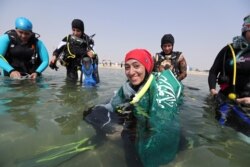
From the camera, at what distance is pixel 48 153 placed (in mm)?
2365

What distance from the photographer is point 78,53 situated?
7230 millimetres

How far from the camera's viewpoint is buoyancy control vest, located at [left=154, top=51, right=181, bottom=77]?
658cm

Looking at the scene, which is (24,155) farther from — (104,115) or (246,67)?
(246,67)

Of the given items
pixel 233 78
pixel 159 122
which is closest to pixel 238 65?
pixel 233 78

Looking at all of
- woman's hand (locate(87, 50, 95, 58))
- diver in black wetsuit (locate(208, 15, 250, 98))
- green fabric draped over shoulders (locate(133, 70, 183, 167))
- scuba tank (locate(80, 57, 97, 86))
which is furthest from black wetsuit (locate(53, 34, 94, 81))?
diver in black wetsuit (locate(208, 15, 250, 98))

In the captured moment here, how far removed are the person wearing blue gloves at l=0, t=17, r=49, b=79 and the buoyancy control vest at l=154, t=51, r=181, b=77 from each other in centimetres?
292

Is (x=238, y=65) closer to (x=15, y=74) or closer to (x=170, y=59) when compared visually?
(x=170, y=59)

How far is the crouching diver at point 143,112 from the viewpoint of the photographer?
2.67 m

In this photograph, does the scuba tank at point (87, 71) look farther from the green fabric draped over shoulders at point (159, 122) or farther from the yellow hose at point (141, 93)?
the yellow hose at point (141, 93)

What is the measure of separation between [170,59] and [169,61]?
10 centimetres

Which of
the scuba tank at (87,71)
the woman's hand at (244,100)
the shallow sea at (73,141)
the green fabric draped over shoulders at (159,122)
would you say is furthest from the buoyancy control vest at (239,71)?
the scuba tank at (87,71)

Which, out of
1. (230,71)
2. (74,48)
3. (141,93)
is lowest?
(141,93)

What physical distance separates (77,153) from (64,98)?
243cm

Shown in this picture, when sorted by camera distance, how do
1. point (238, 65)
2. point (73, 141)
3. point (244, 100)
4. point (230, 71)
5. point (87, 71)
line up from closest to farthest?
point (73, 141) → point (244, 100) → point (238, 65) → point (230, 71) → point (87, 71)
